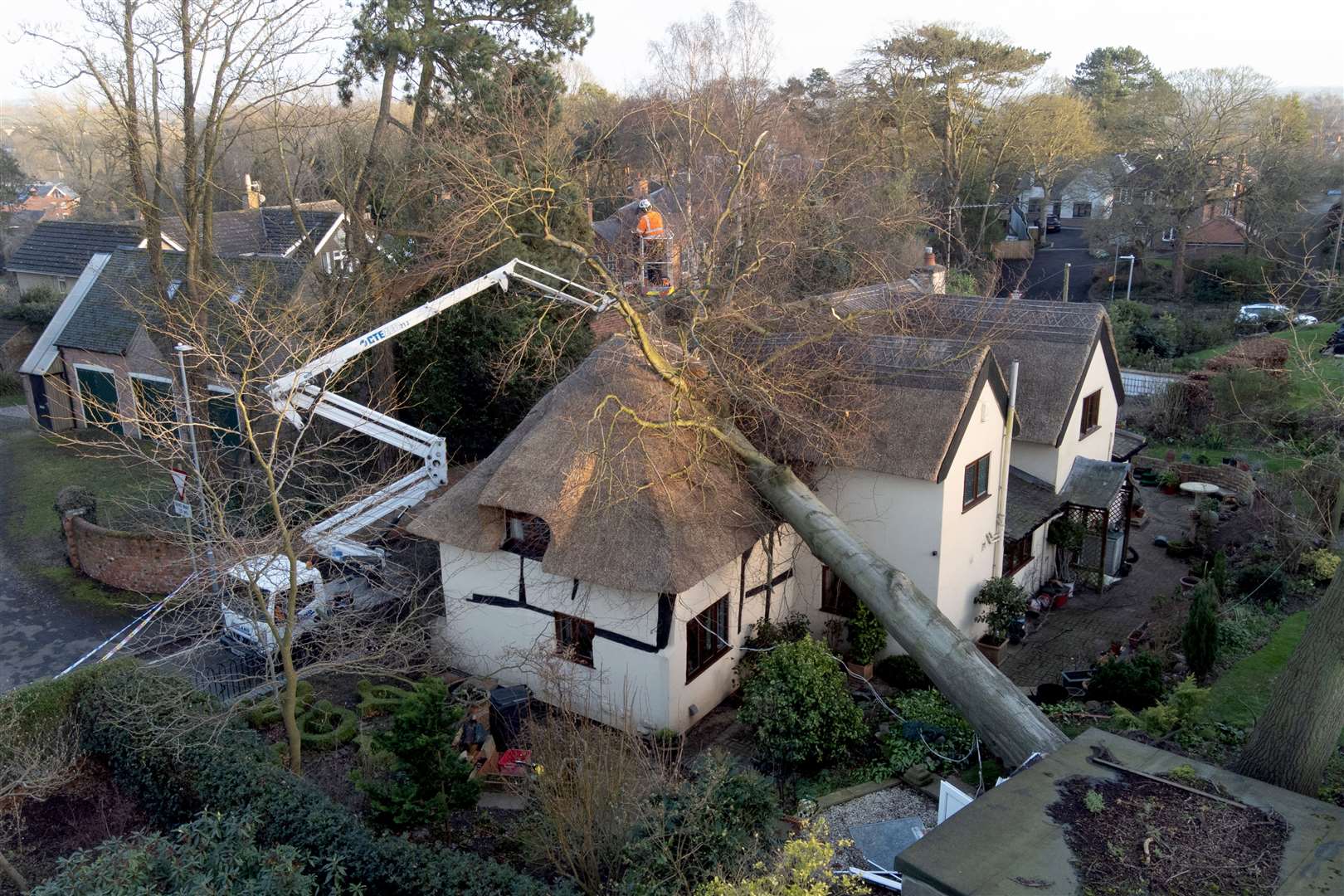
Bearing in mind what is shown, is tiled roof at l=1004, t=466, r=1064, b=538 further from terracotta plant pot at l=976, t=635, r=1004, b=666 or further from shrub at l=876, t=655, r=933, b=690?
shrub at l=876, t=655, r=933, b=690

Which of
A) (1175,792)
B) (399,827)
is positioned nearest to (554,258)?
(399,827)

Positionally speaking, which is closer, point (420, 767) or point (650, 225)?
point (420, 767)

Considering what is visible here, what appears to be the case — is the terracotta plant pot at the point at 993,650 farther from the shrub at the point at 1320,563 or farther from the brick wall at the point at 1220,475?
the brick wall at the point at 1220,475

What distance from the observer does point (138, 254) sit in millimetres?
30469

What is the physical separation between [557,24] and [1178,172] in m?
35.7

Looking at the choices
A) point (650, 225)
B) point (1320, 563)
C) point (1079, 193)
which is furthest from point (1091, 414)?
point (1079, 193)

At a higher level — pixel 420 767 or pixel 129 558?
pixel 420 767

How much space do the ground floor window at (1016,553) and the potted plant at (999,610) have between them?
1329 millimetres

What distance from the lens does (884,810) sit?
11.4 metres

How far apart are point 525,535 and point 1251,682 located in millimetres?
11223

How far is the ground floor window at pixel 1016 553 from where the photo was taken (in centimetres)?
1869

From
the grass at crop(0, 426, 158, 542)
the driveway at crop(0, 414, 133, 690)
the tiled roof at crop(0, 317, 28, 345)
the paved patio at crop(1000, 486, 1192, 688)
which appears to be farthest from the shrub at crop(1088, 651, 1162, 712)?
the tiled roof at crop(0, 317, 28, 345)

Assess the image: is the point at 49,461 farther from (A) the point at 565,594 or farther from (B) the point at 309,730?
(A) the point at 565,594

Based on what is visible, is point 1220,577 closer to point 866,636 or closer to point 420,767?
point 866,636
